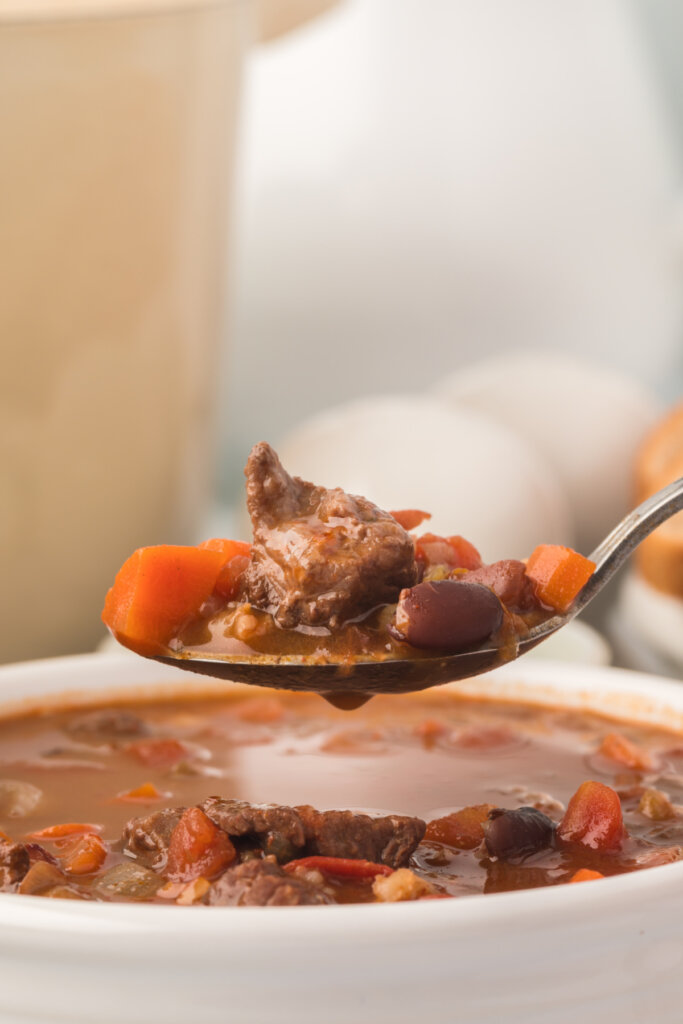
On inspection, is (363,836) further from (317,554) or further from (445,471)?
(445,471)

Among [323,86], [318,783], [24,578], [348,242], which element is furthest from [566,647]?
[323,86]

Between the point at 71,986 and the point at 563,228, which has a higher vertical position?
the point at 563,228

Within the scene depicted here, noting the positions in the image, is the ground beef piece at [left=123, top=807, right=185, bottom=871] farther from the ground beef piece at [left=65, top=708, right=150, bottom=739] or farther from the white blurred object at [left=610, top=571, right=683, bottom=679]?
the white blurred object at [left=610, top=571, right=683, bottom=679]

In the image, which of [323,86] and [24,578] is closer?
[24,578]

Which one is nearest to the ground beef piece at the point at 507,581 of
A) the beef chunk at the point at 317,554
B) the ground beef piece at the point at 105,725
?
the beef chunk at the point at 317,554

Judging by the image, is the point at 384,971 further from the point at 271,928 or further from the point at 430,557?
the point at 430,557

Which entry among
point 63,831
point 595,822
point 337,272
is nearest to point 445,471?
point 595,822
